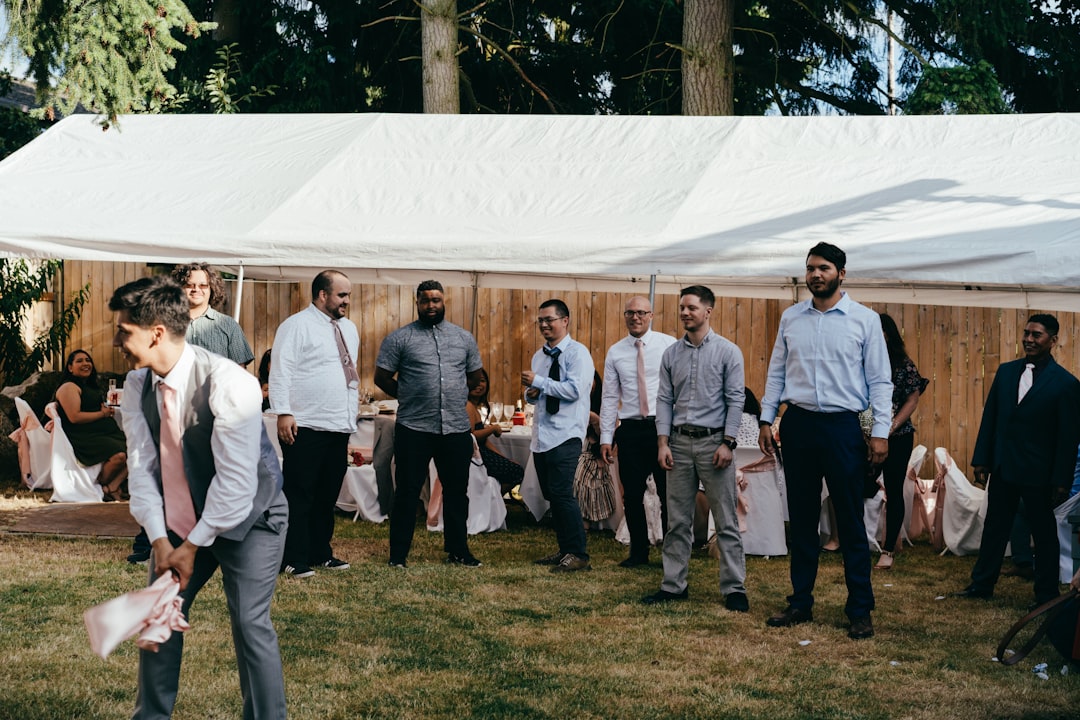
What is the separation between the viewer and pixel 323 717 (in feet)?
14.0

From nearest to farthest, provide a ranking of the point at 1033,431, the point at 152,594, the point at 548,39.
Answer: the point at 152,594 < the point at 1033,431 < the point at 548,39

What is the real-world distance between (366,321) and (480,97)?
11.8ft

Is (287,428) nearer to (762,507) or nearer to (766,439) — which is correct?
(766,439)

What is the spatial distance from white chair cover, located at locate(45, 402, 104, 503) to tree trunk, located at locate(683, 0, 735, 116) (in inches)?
248

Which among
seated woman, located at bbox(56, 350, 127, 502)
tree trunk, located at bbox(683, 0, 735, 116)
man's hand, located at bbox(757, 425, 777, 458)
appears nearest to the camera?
man's hand, located at bbox(757, 425, 777, 458)

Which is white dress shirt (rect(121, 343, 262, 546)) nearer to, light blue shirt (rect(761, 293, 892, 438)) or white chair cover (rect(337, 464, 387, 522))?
light blue shirt (rect(761, 293, 892, 438))

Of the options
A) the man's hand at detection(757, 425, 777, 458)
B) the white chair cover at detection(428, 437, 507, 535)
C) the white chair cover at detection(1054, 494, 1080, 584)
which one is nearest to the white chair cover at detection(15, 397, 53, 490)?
the white chair cover at detection(428, 437, 507, 535)

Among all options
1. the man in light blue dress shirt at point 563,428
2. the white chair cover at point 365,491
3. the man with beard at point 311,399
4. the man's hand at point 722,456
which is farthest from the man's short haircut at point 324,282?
the man's hand at point 722,456

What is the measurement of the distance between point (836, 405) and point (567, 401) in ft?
6.49

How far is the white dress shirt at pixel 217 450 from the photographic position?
3250 millimetres

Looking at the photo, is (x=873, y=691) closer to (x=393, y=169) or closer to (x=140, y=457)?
(x=140, y=457)

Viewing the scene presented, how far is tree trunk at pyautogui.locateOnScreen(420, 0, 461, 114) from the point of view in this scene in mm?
11984

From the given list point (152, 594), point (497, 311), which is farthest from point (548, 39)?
point (152, 594)

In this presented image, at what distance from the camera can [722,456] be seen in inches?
238
